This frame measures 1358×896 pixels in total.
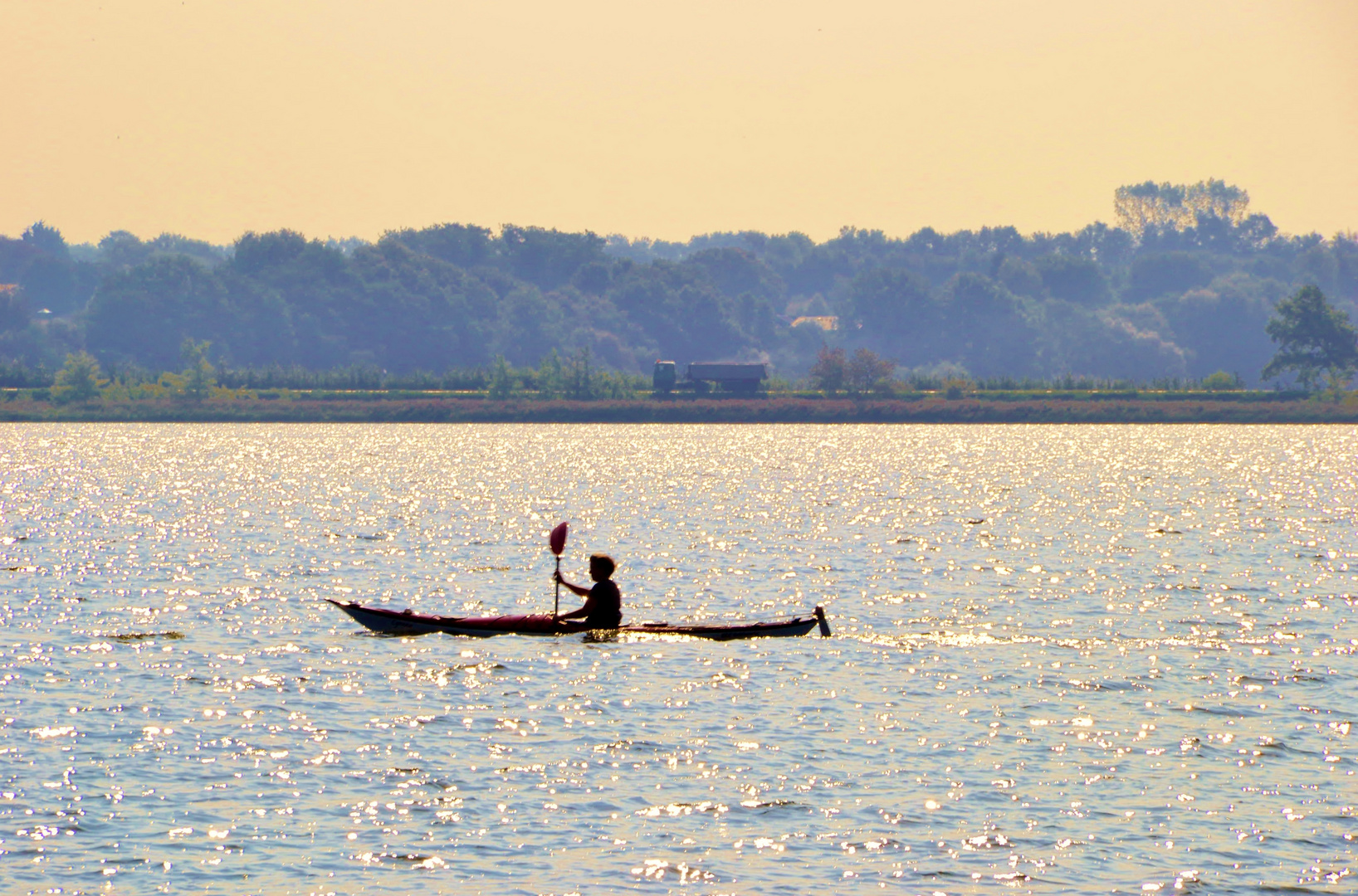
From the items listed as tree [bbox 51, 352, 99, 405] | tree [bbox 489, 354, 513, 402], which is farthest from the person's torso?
tree [bbox 51, 352, 99, 405]

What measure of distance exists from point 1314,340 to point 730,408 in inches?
2770

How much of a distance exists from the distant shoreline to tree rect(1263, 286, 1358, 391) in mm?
8799

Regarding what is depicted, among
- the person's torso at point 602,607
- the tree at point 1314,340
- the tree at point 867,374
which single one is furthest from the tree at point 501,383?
the person's torso at point 602,607

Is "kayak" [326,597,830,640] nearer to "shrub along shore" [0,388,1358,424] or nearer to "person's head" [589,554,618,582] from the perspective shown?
"person's head" [589,554,618,582]

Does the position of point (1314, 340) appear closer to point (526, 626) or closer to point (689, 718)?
point (526, 626)

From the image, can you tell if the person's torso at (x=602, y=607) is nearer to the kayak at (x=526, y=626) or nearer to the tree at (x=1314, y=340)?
the kayak at (x=526, y=626)

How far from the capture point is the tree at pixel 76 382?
7549 inches

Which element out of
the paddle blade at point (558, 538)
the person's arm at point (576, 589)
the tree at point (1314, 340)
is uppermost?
the tree at point (1314, 340)

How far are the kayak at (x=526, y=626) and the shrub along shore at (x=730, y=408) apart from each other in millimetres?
155667

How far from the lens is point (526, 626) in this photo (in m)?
34.6

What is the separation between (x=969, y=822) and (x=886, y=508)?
5949cm

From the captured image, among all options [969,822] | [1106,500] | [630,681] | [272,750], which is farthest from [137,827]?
[1106,500]

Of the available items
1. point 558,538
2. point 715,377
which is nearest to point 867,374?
point 715,377

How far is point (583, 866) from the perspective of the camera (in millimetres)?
18641
